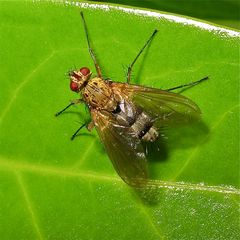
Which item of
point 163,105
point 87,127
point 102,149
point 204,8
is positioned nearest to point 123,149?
point 102,149

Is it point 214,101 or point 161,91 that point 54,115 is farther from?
point 214,101

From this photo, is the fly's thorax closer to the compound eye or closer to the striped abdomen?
the striped abdomen

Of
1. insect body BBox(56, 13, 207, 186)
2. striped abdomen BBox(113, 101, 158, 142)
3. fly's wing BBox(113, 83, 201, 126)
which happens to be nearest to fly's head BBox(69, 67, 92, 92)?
insect body BBox(56, 13, 207, 186)

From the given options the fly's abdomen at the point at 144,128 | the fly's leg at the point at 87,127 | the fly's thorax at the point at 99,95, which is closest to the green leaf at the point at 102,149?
the fly's leg at the point at 87,127

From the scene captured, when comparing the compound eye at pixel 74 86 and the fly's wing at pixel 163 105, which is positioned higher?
the compound eye at pixel 74 86

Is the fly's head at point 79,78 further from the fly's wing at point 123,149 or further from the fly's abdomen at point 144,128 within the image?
the fly's abdomen at point 144,128
